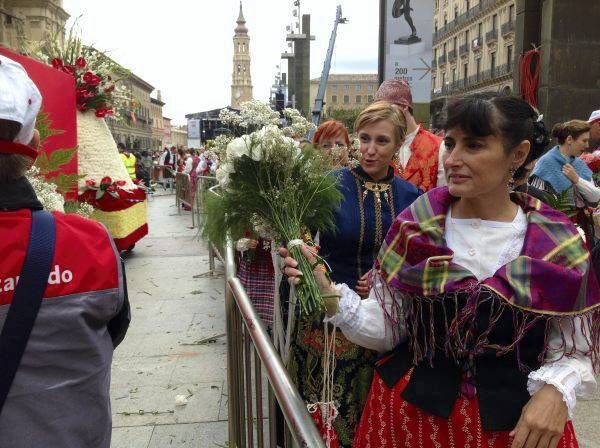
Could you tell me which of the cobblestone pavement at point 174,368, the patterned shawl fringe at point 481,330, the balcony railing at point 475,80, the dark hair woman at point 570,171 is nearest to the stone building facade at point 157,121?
the balcony railing at point 475,80

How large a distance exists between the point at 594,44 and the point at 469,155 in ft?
20.8

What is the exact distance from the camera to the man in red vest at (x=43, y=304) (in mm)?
1271

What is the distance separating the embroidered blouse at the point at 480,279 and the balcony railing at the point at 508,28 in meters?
50.0

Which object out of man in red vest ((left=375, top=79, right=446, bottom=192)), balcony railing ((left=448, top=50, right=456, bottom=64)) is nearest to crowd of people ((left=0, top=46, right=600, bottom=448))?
man in red vest ((left=375, top=79, right=446, bottom=192))

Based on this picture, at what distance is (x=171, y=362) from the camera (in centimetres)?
433

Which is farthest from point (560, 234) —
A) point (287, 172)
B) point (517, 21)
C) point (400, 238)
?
point (517, 21)

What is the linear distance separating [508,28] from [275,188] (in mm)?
50534

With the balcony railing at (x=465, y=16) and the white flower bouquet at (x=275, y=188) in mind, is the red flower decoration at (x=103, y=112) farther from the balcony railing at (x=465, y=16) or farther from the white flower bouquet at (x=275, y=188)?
the balcony railing at (x=465, y=16)

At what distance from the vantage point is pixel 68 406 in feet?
4.53

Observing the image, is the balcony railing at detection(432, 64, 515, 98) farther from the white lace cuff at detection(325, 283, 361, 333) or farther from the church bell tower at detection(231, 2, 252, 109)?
the church bell tower at detection(231, 2, 252, 109)

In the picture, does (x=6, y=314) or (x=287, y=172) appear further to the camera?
(x=287, y=172)

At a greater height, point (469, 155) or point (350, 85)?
point (350, 85)

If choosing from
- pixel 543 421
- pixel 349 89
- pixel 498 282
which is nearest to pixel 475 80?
pixel 498 282

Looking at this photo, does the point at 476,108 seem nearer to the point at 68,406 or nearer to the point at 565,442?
the point at 565,442
